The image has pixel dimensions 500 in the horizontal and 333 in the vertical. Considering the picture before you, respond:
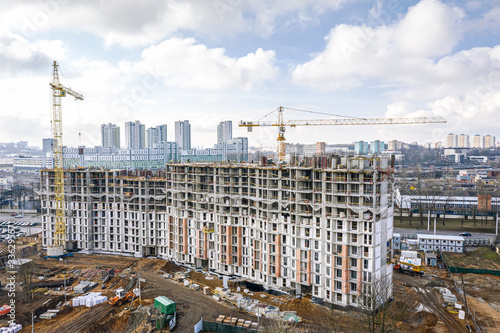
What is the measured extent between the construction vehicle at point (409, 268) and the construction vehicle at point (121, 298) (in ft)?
133

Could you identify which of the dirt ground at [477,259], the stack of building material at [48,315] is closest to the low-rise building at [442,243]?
the dirt ground at [477,259]

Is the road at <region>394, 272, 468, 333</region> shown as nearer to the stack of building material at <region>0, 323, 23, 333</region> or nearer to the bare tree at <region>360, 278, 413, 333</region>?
the bare tree at <region>360, 278, 413, 333</region>

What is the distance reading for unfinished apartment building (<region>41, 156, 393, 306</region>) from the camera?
39969mm

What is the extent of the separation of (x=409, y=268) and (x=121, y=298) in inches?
1665

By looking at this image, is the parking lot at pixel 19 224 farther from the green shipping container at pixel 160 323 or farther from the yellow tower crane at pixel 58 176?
the green shipping container at pixel 160 323

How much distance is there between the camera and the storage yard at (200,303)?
3819 cm

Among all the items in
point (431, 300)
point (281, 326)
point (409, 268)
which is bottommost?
point (431, 300)

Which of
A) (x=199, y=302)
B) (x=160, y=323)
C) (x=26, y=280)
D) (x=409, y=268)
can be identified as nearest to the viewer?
(x=160, y=323)

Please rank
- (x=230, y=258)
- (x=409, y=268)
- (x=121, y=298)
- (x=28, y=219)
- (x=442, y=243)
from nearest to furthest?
(x=121, y=298) < (x=230, y=258) < (x=409, y=268) < (x=442, y=243) < (x=28, y=219)

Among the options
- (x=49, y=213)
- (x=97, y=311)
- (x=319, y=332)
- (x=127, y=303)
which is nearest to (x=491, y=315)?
(x=319, y=332)

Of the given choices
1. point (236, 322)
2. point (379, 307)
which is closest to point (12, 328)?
point (236, 322)

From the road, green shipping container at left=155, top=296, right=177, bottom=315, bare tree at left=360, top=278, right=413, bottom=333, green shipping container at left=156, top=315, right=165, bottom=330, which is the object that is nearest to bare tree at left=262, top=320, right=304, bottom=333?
bare tree at left=360, top=278, right=413, bottom=333

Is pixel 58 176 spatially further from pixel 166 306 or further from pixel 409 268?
pixel 409 268

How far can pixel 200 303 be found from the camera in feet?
142
